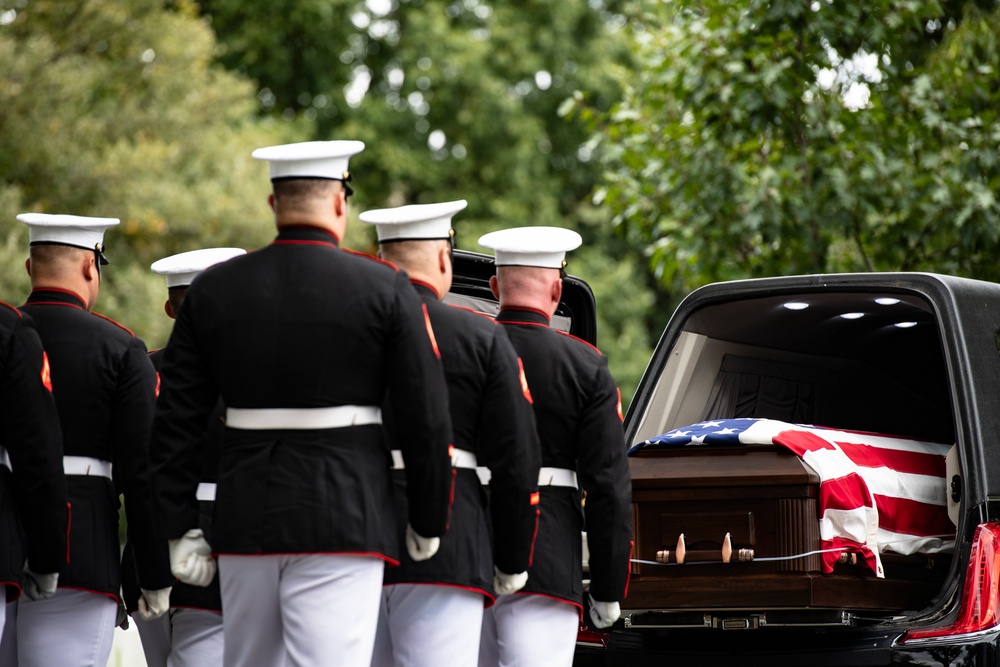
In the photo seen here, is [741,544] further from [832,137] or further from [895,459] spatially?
[832,137]

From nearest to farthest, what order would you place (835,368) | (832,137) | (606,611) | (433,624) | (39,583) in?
(433,624) → (39,583) → (606,611) → (835,368) → (832,137)

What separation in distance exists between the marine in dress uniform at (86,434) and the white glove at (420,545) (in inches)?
37.9

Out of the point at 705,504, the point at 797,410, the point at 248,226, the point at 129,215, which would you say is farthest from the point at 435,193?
the point at 705,504

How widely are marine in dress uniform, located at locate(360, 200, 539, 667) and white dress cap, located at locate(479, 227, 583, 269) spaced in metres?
0.37

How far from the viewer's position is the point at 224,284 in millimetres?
3666

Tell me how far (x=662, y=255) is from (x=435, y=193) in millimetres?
12909

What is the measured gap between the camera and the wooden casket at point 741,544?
453 cm

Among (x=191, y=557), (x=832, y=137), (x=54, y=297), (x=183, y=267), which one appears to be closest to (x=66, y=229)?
(x=54, y=297)

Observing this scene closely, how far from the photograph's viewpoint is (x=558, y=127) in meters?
24.7

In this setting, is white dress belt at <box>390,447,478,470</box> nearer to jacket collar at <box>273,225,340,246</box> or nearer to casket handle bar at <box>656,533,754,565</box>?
jacket collar at <box>273,225,340,246</box>

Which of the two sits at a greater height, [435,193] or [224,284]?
[224,284]

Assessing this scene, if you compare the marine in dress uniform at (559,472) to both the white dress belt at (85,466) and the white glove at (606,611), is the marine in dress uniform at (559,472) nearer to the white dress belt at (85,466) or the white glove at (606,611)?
the white glove at (606,611)

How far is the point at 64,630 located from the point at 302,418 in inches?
54.1

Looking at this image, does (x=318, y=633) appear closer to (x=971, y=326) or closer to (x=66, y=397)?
(x=66, y=397)
